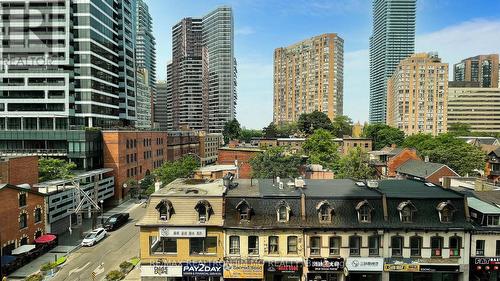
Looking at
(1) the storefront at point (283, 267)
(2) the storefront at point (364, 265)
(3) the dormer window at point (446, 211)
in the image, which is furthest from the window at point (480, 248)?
(1) the storefront at point (283, 267)

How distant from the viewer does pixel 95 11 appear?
271 ft

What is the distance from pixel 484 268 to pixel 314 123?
10410cm

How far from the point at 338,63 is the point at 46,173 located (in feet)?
490

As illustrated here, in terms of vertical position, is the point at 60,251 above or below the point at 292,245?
below

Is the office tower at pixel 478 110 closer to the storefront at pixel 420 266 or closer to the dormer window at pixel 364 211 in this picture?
the storefront at pixel 420 266

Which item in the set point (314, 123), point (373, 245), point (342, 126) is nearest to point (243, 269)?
point (373, 245)

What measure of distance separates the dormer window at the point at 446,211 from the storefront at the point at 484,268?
3955mm

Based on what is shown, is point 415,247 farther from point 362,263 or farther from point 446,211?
point 362,263

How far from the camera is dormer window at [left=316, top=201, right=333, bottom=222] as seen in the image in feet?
92.4

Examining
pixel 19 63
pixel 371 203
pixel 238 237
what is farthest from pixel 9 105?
pixel 371 203

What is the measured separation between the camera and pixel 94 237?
1674 inches

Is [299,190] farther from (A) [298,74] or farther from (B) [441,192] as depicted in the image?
(A) [298,74]

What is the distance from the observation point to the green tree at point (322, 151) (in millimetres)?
78500

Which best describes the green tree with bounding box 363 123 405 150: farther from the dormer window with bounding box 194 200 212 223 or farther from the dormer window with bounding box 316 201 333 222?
the dormer window with bounding box 194 200 212 223
